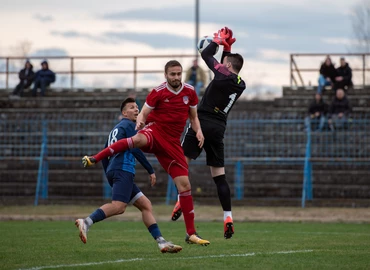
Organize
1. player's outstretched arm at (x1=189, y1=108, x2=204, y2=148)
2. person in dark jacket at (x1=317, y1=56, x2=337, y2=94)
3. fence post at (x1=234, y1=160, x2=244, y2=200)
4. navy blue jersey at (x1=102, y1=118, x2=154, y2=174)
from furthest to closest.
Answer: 1. person in dark jacket at (x1=317, y1=56, x2=337, y2=94)
2. fence post at (x1=234, y1=160, x2=244, y2=200)
3. player's outstretched arm at (x1=189, y1=108, x2=204, y2=148)
4. navy blue jersey at (x1=102, y1=118, x2=154, y2=174)

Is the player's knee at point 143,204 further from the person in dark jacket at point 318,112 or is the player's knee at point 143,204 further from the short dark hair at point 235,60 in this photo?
the person in dark jacket at point 318,112

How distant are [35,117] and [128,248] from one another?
1609 centimetres

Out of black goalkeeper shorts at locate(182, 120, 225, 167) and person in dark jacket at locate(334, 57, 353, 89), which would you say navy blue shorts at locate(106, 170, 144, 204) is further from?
person in dark jacket at locate(334, 57, 353, 89)

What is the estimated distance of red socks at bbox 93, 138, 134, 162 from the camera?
10.1 meters

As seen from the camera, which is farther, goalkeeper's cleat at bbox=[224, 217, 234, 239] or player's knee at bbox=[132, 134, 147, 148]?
goalkeeper's cleat at bbox=[224, 217, 234, 239]

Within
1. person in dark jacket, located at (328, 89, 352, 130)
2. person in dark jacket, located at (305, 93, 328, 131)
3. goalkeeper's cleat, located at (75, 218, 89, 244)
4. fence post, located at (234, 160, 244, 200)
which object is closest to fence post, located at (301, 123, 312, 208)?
person in dark jacket, located at (305, 93, 328, 131)

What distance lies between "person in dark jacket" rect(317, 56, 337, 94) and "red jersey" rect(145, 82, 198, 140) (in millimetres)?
15815

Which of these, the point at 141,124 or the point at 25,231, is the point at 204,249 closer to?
the point at 141,124

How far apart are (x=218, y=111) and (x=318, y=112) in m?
12.3

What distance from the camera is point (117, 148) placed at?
33.4 ft

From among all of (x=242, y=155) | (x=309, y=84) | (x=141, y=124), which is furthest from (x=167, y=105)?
(x=309, y=84)

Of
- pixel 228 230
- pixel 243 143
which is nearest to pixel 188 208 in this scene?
pixel 228 230

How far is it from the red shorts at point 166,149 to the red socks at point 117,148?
35 centimetres

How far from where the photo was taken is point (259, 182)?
23562 millimetres
